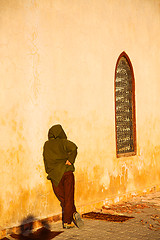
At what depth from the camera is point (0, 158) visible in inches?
270

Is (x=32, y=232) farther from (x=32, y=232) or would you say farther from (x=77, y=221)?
(x=77, y=221)

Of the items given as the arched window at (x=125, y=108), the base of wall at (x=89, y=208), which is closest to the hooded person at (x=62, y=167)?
the base of wall at (x=89, y=208)

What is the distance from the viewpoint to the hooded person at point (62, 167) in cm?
725

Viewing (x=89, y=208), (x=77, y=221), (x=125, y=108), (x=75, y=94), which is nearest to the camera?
(x=77, y=221)

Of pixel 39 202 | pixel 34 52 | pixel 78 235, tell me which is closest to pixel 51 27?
pixel 34 52

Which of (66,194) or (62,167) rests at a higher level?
(62,167)

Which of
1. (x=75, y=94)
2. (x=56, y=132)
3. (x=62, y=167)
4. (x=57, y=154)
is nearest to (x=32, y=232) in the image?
(x=62, y=167)

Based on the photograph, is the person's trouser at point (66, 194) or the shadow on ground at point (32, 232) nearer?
the shadow on ground at point (32, 232)

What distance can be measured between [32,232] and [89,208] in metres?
1.79

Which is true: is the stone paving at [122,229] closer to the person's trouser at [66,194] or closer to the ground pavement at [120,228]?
the ground pavement at [120,228]

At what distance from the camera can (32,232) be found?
281 inches

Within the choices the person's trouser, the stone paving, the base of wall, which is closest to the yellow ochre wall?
the base of wall

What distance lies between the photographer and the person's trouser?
721 cm

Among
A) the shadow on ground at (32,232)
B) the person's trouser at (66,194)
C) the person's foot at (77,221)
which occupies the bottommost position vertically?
the shadow on ground at (32,232)
